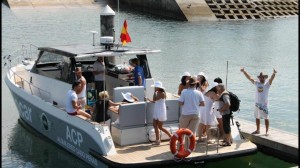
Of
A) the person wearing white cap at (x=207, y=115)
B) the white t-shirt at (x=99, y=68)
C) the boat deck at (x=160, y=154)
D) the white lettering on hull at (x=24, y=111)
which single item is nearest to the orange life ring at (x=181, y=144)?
the boat deck at (x=160, y=154)

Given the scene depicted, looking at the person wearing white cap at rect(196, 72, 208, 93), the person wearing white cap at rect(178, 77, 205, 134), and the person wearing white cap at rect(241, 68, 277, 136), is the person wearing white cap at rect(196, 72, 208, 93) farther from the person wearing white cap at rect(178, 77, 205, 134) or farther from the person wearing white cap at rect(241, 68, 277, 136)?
the person wearing white cap at rect(241, 68, 277, 136)

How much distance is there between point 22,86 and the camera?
14.0m

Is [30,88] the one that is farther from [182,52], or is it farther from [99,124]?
[182,52]

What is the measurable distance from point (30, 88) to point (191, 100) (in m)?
4.73

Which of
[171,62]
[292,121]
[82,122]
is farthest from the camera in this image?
[171,62]

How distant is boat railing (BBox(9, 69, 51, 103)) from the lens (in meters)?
12.8

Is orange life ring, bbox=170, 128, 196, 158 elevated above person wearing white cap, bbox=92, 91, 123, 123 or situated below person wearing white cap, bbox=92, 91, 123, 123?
below

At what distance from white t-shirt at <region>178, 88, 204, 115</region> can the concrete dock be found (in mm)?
2363

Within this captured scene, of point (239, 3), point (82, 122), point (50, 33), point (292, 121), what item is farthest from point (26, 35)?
point (82, 122)

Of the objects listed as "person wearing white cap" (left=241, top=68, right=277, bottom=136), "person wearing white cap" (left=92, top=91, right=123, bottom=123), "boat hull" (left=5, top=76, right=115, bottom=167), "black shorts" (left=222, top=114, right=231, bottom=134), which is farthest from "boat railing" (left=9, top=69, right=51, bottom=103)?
"person wearing white cap" (left=241, top=68, right=277, bottom=136)

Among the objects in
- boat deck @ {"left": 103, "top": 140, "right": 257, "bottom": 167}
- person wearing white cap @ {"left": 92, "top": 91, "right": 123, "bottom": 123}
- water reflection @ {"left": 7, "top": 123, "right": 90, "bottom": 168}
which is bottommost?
water reflection @ {"left": 7, "top": 123, "right": 90, "bottom": 168}

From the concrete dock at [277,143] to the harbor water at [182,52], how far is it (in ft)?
0.57

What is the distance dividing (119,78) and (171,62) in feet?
47.1

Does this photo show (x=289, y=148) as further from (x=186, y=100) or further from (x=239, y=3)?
(x=239, y=3)
